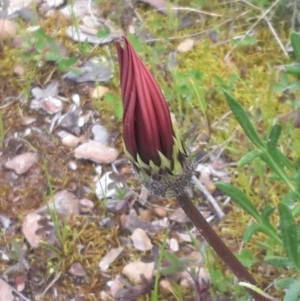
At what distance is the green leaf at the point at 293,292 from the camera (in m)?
1.12

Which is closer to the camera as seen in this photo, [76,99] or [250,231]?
[250,231]

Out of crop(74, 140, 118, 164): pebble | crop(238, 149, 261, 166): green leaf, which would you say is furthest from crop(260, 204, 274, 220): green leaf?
crop(74, 140, 118, 164): pebble

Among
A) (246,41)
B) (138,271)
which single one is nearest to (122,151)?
(138,271)

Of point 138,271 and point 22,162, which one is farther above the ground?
point 22,162

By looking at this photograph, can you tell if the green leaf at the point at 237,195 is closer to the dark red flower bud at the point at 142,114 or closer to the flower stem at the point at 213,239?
the flower stem at the point at 213,239

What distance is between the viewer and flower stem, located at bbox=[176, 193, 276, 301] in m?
1.18

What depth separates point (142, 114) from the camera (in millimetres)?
982

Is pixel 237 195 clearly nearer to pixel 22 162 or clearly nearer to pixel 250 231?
pixel 250 231

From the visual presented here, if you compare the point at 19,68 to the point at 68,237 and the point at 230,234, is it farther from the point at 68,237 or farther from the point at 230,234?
the point at 230,234

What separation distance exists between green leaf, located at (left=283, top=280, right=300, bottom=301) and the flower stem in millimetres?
150

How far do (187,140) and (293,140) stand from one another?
0.71 meters

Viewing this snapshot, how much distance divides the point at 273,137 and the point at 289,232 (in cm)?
23

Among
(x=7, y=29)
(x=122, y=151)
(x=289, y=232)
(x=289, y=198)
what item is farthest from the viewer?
(x=7, y=29)

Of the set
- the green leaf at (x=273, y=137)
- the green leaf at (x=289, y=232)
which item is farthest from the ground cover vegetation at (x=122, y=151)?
the green leaf at (x=289, y=232)
